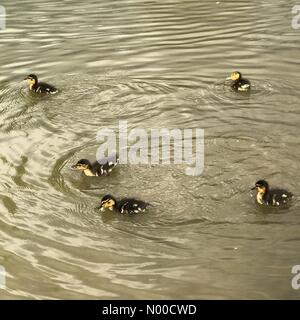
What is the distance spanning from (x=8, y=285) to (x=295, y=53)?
6327 millimetres

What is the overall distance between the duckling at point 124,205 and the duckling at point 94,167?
676 mm

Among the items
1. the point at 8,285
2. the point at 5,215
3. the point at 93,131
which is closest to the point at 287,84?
the point at 93,131

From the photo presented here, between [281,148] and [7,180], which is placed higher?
[281,148]

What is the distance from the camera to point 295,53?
904cm

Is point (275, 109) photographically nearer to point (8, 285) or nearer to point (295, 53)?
point (295, 53)

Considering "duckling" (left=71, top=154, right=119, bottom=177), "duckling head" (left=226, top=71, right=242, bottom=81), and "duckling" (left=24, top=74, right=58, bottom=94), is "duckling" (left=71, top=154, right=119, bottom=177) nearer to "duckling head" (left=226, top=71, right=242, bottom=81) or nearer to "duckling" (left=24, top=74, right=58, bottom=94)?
"duckling" (left=24, top=74, right=58, bottom=94)

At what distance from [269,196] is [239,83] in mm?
2801

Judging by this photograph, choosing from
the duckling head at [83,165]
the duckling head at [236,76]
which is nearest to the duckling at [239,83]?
the duckling head at [236,76]

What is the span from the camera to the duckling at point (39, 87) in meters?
8.13

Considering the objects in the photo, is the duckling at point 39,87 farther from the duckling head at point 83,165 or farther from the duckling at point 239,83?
the duckling at point 239,83

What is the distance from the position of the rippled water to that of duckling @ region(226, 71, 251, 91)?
0.13 m

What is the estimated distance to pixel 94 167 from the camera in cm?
607

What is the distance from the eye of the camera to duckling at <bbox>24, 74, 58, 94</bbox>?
8133 millimetres

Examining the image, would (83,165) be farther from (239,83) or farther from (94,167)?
(239,83)
